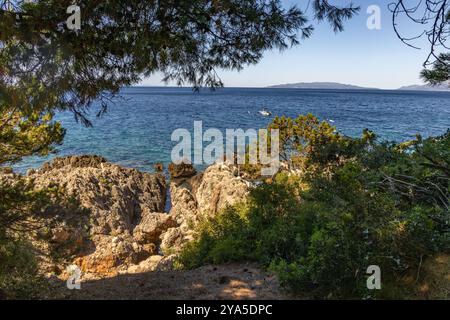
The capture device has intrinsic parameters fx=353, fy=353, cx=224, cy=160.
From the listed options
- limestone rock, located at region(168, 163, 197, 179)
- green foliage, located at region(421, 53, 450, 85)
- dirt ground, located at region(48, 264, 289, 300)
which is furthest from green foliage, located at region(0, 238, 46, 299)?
limestone rock, located at region(168, 163, 197, 179)

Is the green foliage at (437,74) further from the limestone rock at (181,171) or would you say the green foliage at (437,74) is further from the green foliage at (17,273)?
the limestone rock at (181,171)

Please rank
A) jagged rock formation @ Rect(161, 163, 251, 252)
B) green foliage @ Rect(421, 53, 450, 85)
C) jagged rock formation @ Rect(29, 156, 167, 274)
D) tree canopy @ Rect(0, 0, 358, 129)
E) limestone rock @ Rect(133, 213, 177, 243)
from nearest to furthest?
tree canopy @ Rect(0, 0, 358, 129) < green foliage @ Rect(421, 53, 450, 85) < jagged rock formation @ Rect(29, 156, 167, 274) < jagged rock formation @ Rect(161, 163, 251, 252) < limestone rock @ Rect(133, 213, 177, 243)

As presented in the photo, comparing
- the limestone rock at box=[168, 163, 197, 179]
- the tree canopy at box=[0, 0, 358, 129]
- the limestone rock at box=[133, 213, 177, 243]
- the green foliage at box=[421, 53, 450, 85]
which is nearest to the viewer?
the tree canopy at box=[0, 0, 358, 129]

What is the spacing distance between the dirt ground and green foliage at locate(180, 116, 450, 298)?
0.29 meters

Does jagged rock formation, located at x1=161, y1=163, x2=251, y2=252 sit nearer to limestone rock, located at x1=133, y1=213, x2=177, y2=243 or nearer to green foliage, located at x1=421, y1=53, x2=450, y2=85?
limestone rock, located at x1=133, y1=213, x2=177, y2=243

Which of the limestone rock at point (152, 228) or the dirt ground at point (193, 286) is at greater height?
the dirt ground at point (193, 286)

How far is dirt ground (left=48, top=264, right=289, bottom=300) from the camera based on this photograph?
431 cm

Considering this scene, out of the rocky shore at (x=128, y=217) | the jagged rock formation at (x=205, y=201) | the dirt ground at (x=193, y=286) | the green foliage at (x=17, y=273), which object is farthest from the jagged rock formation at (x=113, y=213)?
the dirt ground at (x=193, y=286)

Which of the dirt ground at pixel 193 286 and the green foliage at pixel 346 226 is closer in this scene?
the green foliage at pixel 346 226

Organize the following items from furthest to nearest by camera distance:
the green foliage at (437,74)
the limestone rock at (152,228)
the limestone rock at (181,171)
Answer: the limestone rock at (181,171)
the limestone rock at (152,228)
the green foliage at (437,74)

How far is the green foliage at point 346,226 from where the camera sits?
12.7 feet

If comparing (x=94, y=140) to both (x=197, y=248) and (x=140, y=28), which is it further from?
(x=140, y=28)

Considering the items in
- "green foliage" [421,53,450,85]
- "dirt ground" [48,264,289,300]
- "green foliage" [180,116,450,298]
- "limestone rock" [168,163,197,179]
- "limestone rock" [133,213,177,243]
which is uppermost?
"green foliage" [421,53,450,85]

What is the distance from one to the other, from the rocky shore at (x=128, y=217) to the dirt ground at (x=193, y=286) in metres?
2.21
